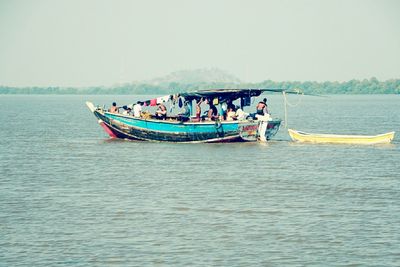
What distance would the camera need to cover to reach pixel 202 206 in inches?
1248

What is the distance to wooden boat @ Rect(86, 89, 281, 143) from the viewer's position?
167 feet

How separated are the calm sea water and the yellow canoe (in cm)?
86

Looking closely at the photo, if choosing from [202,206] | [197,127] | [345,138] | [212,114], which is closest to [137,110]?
[197,127]

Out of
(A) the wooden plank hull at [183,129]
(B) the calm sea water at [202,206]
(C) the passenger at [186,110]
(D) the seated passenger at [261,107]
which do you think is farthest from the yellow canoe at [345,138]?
(C) the passenger at [186,110]

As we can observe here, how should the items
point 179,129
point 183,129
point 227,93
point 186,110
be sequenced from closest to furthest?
point 227,93 < point 183,129 < point 179,129 < point 186,110

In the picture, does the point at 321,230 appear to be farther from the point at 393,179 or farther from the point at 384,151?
the point at 384,151

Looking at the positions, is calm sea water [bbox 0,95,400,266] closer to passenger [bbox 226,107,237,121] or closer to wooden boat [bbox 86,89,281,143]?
wooden boat [bbox 86,89,281,143]

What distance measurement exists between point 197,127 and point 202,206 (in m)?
20.1

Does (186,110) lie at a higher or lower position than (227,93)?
lower

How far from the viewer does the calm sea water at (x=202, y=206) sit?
2495cm

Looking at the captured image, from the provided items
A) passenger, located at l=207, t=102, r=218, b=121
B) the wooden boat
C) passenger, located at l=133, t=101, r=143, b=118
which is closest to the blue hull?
the wooden boat

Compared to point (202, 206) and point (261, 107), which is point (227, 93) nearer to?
point (261, 107)

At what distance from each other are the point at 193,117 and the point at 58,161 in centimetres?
998

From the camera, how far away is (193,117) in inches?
2085
